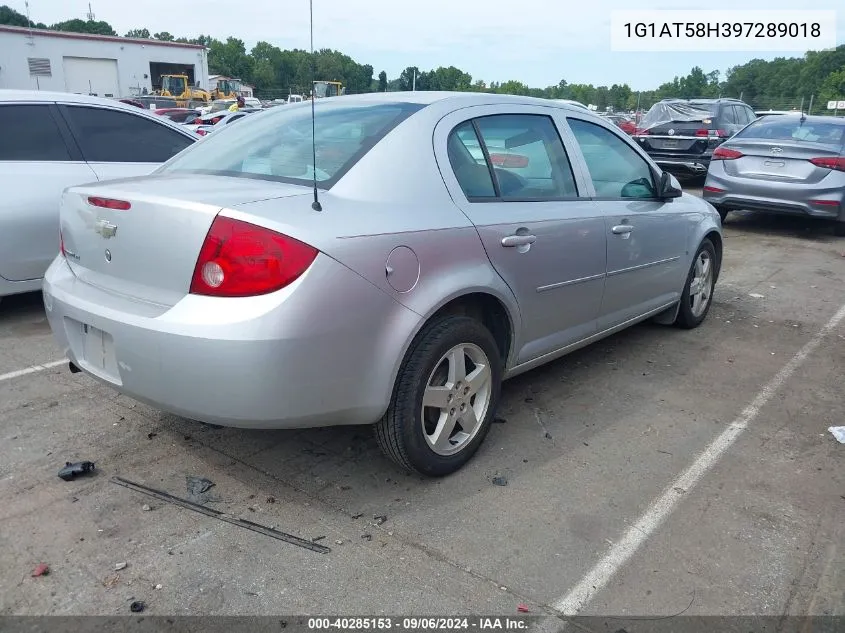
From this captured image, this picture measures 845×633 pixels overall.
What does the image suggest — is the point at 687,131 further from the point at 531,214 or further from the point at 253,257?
the point at 253,257

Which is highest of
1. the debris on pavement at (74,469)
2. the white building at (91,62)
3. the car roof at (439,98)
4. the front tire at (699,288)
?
the white building at (91,62)

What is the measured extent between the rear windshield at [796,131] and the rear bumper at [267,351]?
8.19m

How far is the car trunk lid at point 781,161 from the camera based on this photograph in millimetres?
8352

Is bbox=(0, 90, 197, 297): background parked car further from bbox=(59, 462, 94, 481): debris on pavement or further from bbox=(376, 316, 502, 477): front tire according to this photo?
bbox=(376, 316, 502, 477): front tire

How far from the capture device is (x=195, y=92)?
45656 millimetres

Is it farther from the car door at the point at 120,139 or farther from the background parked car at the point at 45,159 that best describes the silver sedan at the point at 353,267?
the car door at the point at 120,139

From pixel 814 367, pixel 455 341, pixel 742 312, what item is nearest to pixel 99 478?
pixel 455 341

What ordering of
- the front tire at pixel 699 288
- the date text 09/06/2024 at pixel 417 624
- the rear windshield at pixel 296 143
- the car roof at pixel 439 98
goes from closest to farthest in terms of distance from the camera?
the date text 09/06/2024 at pixel 417 624, the rear windshield at pixel 296 143, the car roof at pixel 439 98, the front tire at pixel 699 288

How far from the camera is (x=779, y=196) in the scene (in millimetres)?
8508

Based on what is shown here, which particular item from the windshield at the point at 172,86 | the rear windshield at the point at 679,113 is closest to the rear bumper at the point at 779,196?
the rear windshield at the point at 679,113

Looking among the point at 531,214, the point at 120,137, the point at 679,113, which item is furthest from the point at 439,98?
the point at 679,113

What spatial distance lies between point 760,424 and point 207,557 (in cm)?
287

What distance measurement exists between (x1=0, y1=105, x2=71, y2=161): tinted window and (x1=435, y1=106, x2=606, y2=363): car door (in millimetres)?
3594

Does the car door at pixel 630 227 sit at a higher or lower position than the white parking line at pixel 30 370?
higher
